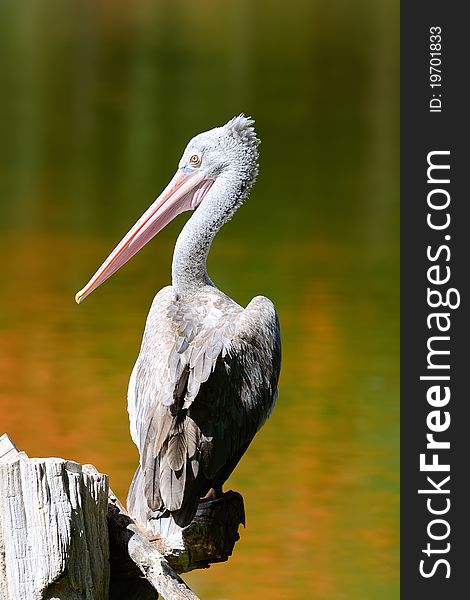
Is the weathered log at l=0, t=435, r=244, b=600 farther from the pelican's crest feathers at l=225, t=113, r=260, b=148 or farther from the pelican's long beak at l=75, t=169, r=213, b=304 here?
the pelican's crest feathers at l=225, t=113, r=260, b=148

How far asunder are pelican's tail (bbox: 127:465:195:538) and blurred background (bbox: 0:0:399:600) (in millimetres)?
3235

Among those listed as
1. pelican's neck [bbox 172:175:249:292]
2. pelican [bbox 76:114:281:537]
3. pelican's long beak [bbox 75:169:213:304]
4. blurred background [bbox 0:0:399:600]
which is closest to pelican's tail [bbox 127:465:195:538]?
pelican [bbox 76:114:281:537]

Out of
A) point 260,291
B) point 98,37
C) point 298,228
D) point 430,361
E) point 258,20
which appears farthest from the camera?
point 258,20

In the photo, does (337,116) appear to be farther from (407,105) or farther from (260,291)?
(407,105)

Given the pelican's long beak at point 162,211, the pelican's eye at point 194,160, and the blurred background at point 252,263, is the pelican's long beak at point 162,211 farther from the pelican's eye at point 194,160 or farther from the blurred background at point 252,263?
the blurred background at point 252,263

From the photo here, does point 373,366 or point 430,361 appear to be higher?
point 373,366

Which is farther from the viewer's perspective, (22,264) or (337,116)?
(337,116)

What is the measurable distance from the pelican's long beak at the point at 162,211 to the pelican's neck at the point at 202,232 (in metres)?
0.11

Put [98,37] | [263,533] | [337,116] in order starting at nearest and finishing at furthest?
[263,533] < [337,116] < [98,37]

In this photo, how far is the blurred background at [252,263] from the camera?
27.7 feet

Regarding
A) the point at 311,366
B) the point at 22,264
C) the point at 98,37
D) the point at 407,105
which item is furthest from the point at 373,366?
the point at 98,37

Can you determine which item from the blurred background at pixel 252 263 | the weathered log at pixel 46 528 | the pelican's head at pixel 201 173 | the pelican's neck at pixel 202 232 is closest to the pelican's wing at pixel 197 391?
the pelican's neck at pixel 202 232

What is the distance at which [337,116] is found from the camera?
74.1 ft

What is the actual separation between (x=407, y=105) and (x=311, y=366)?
252 cm
